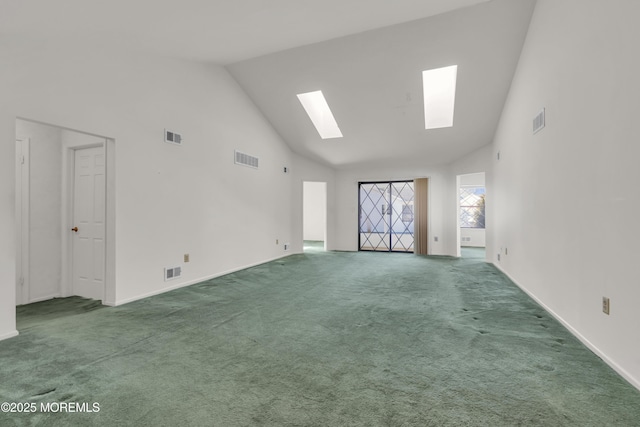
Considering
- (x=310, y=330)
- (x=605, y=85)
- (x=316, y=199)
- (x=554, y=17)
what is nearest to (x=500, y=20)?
(x=554, y=17)

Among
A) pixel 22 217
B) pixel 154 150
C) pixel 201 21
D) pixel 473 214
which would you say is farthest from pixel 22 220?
pixel 473 214

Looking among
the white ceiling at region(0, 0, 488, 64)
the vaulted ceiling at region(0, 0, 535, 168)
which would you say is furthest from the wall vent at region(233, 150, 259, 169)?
the white ceiling at region(0, 0, 488, 64)

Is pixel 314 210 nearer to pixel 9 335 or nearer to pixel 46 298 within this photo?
pixel 46 298

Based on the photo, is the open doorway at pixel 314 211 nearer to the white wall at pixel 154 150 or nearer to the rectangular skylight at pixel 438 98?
the white wall at pixel 154 150

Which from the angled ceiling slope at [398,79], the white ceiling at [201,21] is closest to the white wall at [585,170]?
the angled ceiling slope at [398,79]

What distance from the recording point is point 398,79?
4586mm

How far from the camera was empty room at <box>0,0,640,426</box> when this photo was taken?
5.46 ft

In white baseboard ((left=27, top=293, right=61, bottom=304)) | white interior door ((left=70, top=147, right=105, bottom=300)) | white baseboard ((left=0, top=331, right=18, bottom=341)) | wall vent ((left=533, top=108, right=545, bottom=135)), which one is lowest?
white baseboard ((left=27, top=293, right=61, bottom=304))

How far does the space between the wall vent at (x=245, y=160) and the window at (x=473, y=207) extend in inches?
248

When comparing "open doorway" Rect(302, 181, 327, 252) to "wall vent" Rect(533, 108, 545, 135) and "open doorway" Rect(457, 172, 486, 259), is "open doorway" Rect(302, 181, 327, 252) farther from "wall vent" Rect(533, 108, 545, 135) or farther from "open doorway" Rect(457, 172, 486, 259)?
"wall vent" Rect(533, 108, 545, 135)

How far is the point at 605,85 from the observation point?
6.41 feet

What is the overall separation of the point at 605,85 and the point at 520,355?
1.84m

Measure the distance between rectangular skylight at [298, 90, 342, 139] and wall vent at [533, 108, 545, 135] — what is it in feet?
11.5

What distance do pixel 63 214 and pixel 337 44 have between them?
13.3 ft
